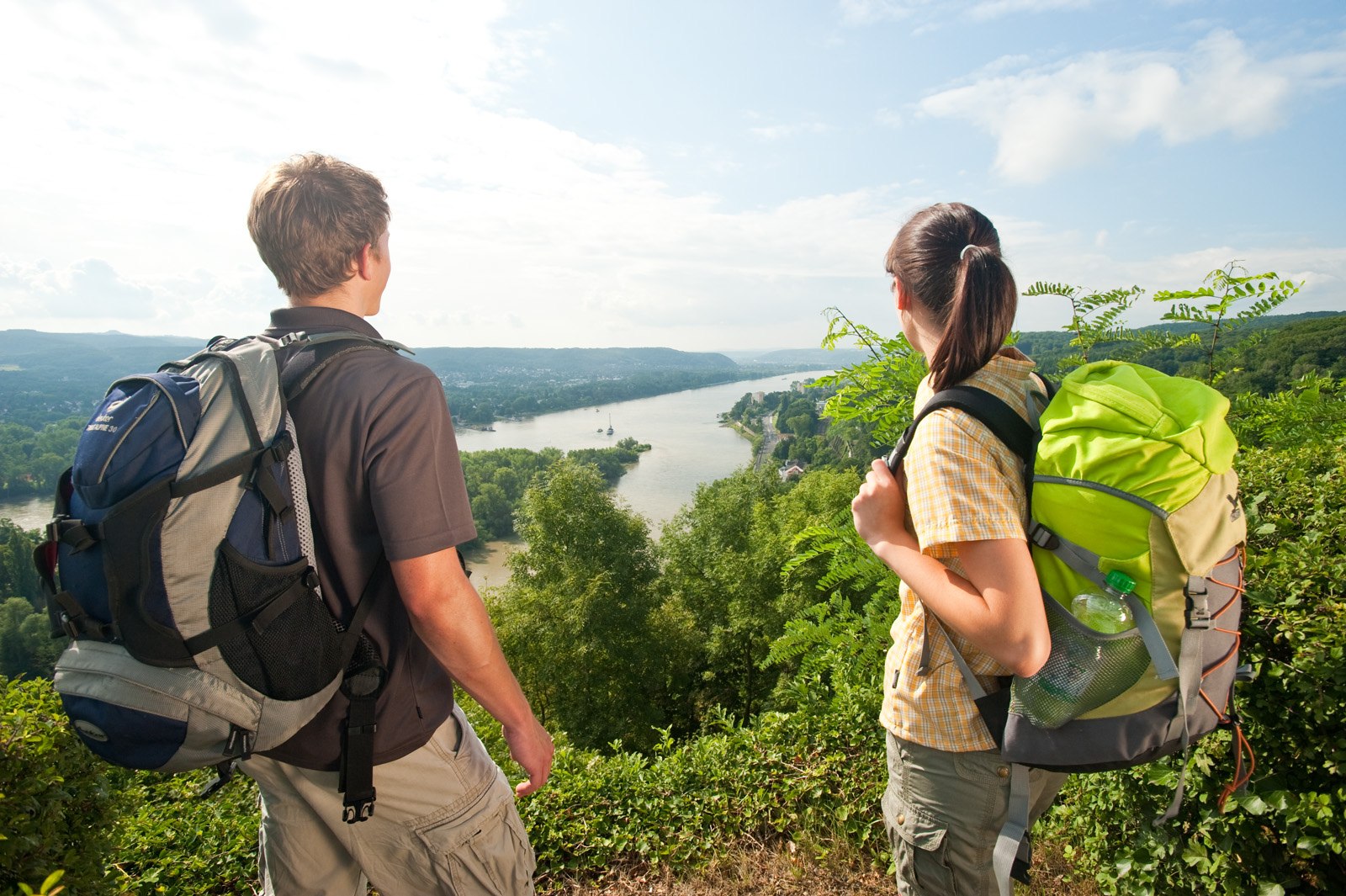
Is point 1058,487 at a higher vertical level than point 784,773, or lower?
higher

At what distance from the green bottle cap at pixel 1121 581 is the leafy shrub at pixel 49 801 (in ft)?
8.00

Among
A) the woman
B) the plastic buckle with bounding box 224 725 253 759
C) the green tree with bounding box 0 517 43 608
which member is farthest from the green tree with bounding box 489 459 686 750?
the green tree with bounding box 0 517 43 608

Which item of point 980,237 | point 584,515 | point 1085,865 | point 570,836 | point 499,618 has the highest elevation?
point 980,237

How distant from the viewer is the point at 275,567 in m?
1.17

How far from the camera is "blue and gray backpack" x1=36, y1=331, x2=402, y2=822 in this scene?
1.11 metres

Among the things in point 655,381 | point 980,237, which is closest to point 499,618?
point 980,237

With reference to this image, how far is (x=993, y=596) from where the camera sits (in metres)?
1.10

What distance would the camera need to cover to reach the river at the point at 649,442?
41.4 metres

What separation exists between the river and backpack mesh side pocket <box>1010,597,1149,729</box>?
726 inches

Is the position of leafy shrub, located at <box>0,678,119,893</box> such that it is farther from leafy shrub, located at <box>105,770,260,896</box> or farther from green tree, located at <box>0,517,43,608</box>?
green tree, located at <box>0,517,43,608</box>

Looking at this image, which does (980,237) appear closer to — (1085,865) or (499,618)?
(1085,865)

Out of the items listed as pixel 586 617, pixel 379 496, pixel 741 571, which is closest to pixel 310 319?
pixel 379 496

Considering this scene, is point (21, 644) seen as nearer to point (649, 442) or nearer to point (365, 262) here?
point (365, 262)

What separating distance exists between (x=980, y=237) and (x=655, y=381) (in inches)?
5059
